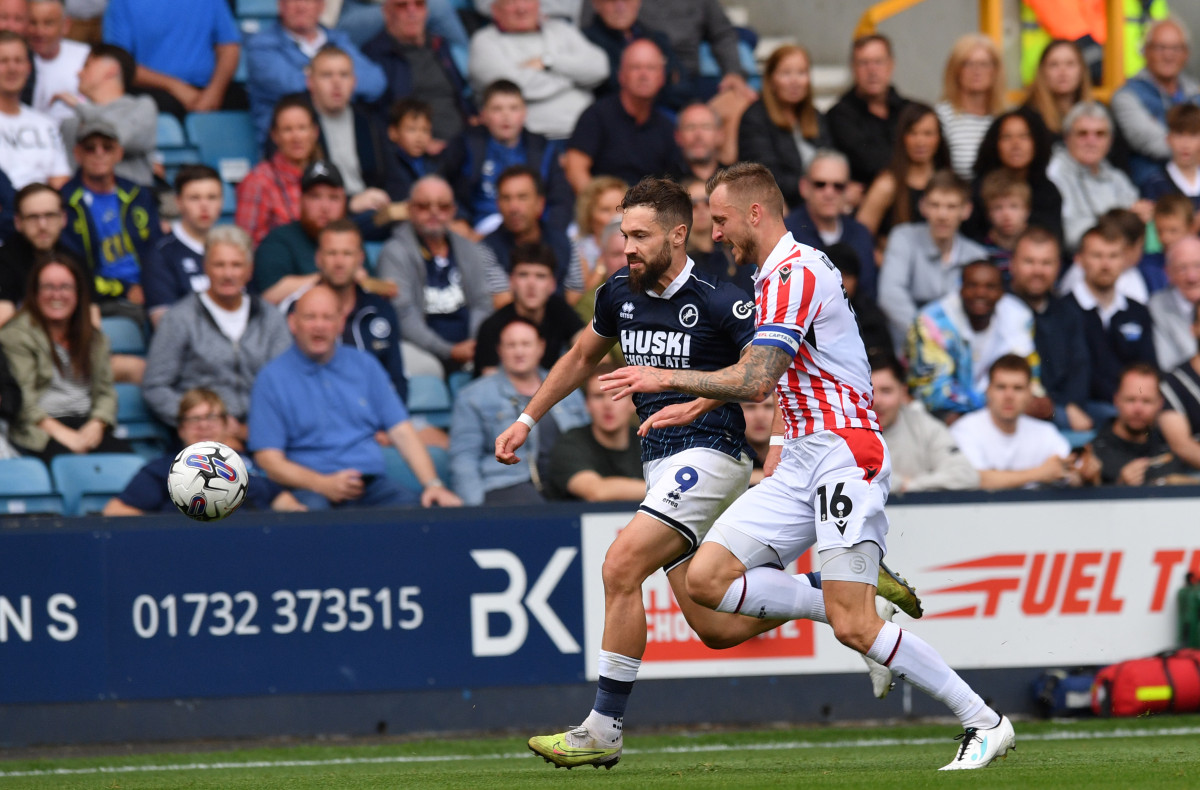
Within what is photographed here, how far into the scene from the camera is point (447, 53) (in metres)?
12.8

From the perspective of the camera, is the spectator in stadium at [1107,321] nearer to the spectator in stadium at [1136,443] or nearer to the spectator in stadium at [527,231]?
the spectator in stadium at [1136,443]

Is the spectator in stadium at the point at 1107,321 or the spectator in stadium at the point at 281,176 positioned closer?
the spectator in stadium at the point at 281,176

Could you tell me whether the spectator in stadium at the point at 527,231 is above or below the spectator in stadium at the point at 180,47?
below

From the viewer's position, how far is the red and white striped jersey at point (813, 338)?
248 inches

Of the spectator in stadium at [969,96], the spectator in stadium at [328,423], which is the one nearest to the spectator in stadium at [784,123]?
the spectator in stadium at [969,96]

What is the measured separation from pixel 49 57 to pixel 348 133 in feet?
7.23

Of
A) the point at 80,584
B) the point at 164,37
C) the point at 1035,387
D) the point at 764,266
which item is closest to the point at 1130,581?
the point at 1035,387

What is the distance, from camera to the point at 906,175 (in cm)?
1223

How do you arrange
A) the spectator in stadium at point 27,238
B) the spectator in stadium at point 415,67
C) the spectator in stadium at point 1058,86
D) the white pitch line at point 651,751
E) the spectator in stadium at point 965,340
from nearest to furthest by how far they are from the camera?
the white pitch line at point 651,751, the spectator in stadium at point 27,238, the spectator in stadium at point 965,340, the spectator in stadium at point 415,67, the spectator in stadium at point 1058,86

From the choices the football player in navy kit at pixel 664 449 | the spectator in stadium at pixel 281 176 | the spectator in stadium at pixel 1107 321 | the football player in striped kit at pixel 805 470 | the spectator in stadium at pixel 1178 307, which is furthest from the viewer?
the spectator in stadium at pixel 1178 307

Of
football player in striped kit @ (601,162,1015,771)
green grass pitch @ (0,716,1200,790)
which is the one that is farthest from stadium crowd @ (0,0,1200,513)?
football player in striped kit @ (601,162,1015,771)

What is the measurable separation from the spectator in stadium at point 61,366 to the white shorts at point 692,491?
433 cm

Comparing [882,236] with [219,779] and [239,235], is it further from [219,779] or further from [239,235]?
[219,779]

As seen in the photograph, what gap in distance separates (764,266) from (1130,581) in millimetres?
4503
